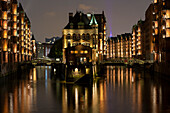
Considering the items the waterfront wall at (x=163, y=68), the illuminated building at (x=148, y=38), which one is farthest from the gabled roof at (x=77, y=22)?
the waterfront wall at (x=163, y=68)

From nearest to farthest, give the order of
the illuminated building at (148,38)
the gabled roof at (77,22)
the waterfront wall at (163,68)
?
the waterfront wall at (163,68)
the illuminated building at (148,38)
the gabled roof at (77,22)

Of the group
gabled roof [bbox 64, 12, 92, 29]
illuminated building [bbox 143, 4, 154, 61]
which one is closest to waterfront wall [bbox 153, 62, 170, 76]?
illuminated building [bbox 143, 4, 154, 61]

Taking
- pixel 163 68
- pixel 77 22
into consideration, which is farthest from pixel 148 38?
pixel 163 68

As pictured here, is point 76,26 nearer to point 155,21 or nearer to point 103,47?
point 103,47

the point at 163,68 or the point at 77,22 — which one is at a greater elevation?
the point at 77,22

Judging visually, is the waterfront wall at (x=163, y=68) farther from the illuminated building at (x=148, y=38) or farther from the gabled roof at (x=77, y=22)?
the gabled roof at (x=77, y=22)

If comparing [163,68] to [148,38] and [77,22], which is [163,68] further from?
[77,22]

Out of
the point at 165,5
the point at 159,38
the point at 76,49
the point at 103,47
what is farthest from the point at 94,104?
the point at 103,47

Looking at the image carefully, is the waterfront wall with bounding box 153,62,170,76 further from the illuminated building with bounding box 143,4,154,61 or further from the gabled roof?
the gabled roof

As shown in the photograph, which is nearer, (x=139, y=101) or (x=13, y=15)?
(x=139, y=101)

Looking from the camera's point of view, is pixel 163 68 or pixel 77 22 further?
pixel 77 22

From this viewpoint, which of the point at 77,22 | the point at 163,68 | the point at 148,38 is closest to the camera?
the point at 163,68

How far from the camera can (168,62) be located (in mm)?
75062

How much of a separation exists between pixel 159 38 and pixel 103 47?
107 metres
